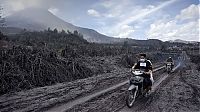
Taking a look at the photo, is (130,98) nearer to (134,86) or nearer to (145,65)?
(134,86)

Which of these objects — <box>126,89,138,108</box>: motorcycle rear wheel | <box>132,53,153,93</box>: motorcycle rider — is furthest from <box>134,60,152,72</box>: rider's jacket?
<box>126,89,138,108</box>: motorcycle rear wheel

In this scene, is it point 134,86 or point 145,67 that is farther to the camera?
point 145,67

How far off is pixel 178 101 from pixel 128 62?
94.3 feet

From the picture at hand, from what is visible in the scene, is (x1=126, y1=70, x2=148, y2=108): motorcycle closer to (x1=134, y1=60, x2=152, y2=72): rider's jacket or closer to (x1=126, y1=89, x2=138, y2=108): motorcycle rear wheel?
(x1=126, y1=89, x2=138, y2=108): motorcycle rear wheel

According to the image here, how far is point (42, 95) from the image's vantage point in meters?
12.6

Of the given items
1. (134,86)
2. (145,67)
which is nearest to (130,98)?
(134,86)

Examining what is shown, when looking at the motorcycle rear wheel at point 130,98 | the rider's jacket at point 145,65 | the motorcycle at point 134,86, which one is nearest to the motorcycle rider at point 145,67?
the rider's jacket at point 145,65

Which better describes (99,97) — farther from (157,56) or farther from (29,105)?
(157,56)

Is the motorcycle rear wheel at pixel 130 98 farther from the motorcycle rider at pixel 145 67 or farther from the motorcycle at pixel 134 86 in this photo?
the motorcycle rider at pixel 145 67

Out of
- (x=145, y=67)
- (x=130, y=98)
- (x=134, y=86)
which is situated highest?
(x=145, y=67)

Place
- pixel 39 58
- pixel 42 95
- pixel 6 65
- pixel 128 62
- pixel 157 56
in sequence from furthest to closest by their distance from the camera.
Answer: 1. pixel 157 56
2. pixel 128 62
3. pixel 39 58
4. pixel 6 65
5. pixel 42 95

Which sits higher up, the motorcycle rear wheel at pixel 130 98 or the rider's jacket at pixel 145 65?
the rider's jacket at pixel 145 65

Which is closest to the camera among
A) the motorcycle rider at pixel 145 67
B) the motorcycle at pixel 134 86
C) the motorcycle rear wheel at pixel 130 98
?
the motorcycle rear wheel at pixel 130 98

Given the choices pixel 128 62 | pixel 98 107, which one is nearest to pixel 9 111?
pixel 98 107
